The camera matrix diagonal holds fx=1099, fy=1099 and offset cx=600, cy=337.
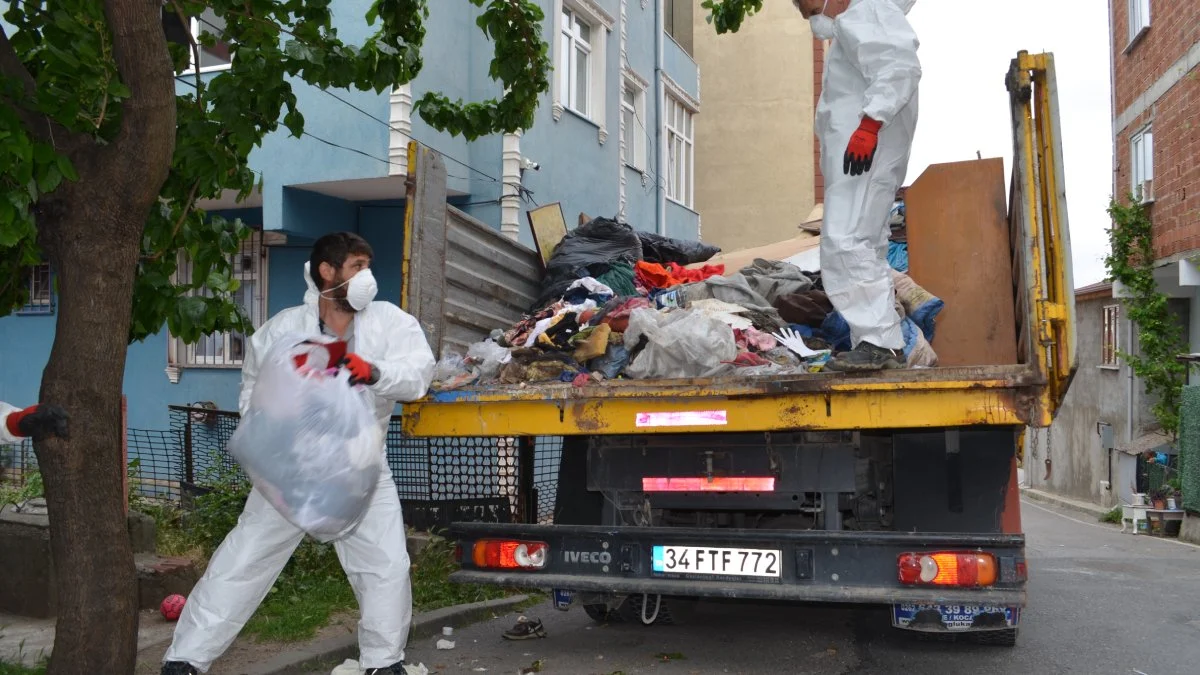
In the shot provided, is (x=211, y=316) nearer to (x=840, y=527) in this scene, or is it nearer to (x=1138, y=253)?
(x=840, y=527)

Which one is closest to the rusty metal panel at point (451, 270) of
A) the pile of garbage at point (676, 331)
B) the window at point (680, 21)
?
the pile of garbage at point (676, 331)

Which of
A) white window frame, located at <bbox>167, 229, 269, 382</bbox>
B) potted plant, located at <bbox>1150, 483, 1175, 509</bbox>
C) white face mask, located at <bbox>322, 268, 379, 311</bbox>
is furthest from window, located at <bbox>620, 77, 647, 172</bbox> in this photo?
white face mask, located at <bbox>322, 268, 379, 311</bbox>

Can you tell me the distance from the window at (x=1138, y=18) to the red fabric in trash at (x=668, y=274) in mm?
14002

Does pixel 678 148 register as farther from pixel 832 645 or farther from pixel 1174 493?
pixel 832 645

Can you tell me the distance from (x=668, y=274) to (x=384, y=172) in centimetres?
512

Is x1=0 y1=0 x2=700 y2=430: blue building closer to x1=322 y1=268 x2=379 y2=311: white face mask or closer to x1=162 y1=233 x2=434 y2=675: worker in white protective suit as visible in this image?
x1=162 y1=233 x2=434 y2=675: worker in white protective suit

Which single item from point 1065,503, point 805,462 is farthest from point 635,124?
point 805,462

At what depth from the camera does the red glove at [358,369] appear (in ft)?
12.9

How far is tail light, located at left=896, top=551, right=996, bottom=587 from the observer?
4.01 meters

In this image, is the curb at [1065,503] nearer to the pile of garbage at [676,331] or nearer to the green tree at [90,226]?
the pile of garbage at [676,331]

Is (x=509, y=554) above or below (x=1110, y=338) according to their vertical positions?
below

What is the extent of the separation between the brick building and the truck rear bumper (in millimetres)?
13431

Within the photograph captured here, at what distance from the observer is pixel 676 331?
15.7ft

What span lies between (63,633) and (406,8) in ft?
11.1
